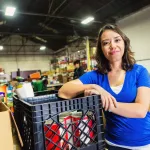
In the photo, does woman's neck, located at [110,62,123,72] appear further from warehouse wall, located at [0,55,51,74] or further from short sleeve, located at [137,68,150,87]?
warehouse wall, located at [0,55,51,74]

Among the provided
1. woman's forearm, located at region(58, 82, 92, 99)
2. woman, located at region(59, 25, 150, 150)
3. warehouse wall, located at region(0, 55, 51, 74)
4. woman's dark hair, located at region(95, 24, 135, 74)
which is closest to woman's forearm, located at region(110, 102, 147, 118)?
woman, located at region(59, 25, 150, 150)

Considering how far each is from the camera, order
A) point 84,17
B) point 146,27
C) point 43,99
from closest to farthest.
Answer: point 43,99 < point 146,27 < point 84,17

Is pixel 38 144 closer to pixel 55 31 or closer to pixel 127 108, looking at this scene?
pixel 127 108

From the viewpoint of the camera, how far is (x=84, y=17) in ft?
25.7

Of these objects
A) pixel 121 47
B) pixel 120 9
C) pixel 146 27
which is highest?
pixel 120 9

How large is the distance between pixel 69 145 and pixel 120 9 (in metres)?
7.06

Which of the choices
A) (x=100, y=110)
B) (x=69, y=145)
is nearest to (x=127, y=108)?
(x=100, y=110)

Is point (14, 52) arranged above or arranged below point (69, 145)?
above

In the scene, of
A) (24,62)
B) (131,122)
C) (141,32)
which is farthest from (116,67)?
(24,62)

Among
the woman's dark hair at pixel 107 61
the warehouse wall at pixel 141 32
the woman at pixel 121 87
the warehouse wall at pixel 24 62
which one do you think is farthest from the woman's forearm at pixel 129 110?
the warehouse wall at pixel 24 62

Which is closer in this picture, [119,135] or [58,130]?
[58,130]

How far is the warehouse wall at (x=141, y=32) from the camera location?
22.8 feet

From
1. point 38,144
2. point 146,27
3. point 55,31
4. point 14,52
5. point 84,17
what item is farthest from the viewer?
point 14,52

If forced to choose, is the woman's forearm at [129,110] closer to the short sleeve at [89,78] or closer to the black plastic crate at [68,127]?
the black plastic crate at [68,127]
